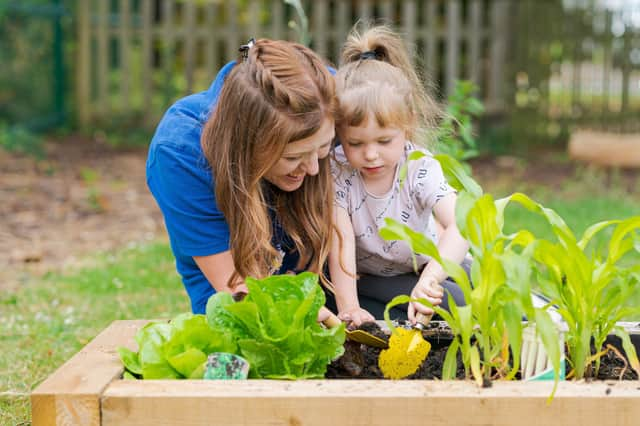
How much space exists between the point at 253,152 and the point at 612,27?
7.07 metres

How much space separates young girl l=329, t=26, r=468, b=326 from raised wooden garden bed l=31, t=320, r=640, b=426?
564mm

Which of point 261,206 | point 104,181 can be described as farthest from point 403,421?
point 104,181

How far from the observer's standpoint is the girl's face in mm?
2227

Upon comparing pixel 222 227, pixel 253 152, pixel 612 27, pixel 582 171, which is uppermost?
pixel 612 27

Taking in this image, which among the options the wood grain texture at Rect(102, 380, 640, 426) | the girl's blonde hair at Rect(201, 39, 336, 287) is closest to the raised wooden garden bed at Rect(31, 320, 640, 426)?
the wood grain texture at Rect(102, 380, 640, 426)

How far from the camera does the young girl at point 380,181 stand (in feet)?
7.27

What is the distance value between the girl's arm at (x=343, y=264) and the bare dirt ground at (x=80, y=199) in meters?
1.96

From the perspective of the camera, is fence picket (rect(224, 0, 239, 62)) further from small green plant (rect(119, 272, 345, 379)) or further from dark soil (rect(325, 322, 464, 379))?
small green plant (rect(119, 272, 345, 379))

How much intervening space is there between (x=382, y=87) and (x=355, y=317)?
24.1 inches

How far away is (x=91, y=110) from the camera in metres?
8.59

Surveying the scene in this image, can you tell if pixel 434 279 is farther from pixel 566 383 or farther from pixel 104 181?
pixel 104 181

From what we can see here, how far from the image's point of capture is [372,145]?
A: 7.39 ft

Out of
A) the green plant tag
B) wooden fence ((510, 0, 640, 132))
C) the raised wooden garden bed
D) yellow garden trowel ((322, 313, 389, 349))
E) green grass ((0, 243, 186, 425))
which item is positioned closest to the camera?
the raised wooden garden bed

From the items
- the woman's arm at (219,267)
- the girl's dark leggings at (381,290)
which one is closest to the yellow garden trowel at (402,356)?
the woman's arm at (219,267)
